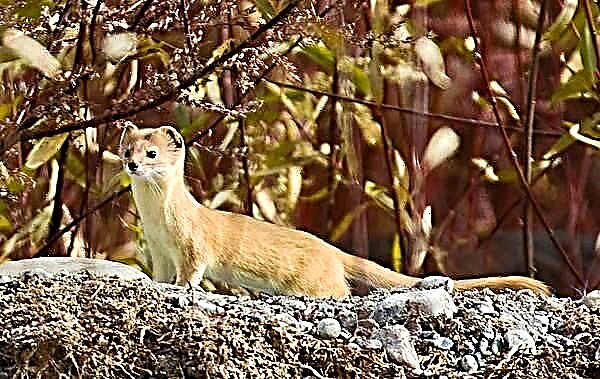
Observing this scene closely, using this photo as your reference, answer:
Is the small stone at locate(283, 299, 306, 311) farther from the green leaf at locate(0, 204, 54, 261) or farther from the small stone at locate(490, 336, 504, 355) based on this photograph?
the green leaf at locate(0, 204, 54, 261)

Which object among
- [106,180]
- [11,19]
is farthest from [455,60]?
[11,19]

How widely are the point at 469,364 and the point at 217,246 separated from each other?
227 millimetres

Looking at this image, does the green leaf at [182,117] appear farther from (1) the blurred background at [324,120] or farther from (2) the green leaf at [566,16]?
(2) the green leaf at [566,16]

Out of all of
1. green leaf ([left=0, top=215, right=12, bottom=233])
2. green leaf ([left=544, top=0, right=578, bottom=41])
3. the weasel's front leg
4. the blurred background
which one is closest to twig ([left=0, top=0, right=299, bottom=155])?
the blurred background

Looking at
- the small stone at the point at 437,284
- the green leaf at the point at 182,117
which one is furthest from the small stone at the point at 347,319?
the green leaf at the point at 182,117

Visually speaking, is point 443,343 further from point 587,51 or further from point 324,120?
point 324,120

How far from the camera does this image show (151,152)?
719mm

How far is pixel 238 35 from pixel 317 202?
231 mm

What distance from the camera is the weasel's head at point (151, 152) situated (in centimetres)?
71

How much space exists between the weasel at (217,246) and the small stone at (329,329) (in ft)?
0.50

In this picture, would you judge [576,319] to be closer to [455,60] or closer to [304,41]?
[304,41]

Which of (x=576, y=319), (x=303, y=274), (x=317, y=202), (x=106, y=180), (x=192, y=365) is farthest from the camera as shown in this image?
(x=317, y=202)

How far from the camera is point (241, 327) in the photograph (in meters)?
0.58

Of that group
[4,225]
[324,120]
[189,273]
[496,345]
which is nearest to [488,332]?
[496,345]
